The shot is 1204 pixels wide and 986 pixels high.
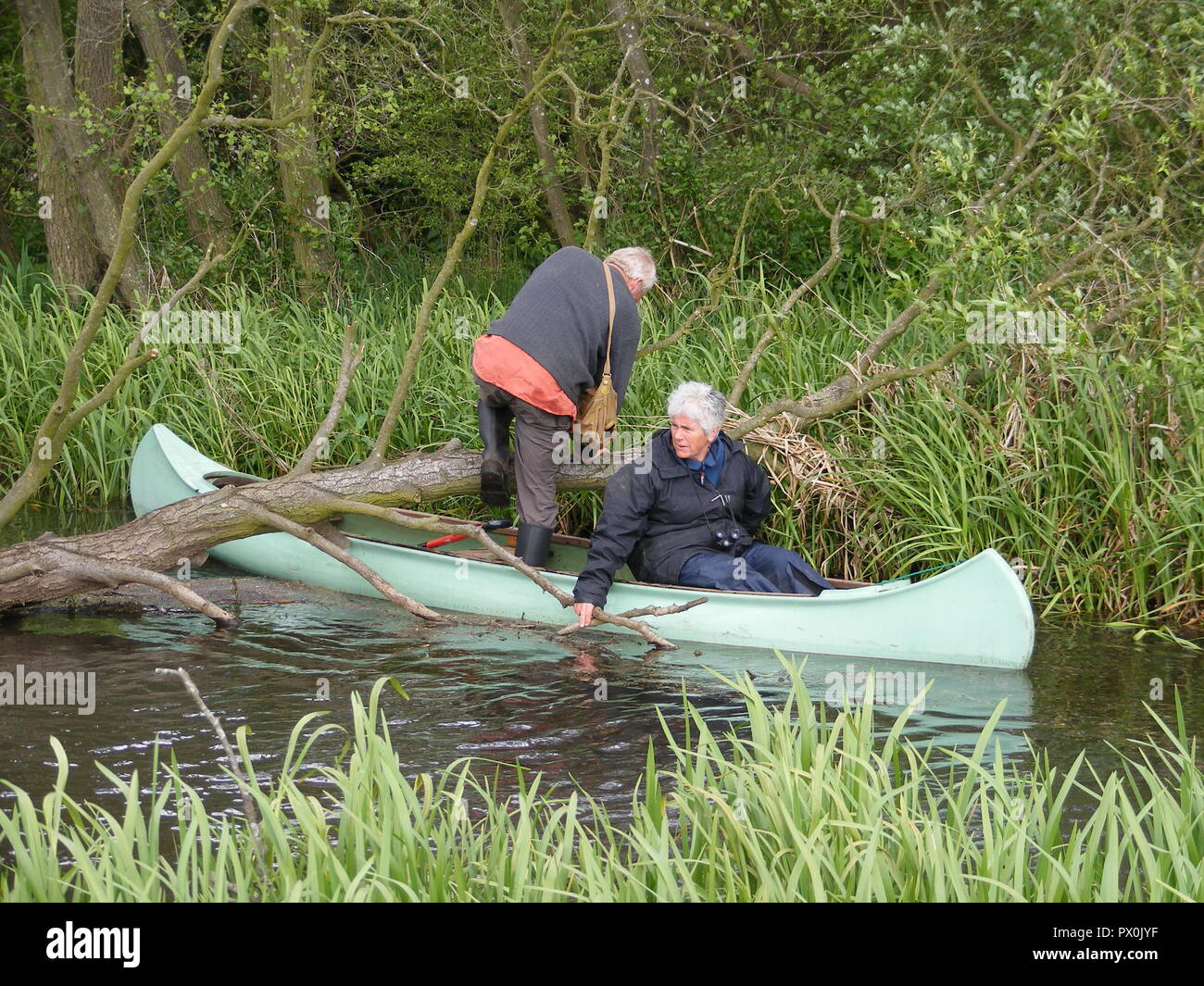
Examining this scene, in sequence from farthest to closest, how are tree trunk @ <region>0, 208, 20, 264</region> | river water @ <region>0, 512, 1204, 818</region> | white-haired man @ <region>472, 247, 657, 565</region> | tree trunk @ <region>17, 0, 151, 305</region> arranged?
tree trunk @ <region>0, 208, 20, 264</region>
tree trunk @ <region>17, 0, 151, 305</region>
white-haired man @ <region>472, 247, 657, 565</region>
river water @ <region>0, 512, 1204, 818</region>

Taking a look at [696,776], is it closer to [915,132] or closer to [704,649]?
[704,649]

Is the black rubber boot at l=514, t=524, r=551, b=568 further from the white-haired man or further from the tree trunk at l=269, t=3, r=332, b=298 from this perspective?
the tree trunk at l=269, t=3, r=332, b=298

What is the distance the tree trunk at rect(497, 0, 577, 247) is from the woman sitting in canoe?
456 centimetres

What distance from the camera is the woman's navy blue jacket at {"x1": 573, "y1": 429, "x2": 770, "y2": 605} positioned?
5902 mm

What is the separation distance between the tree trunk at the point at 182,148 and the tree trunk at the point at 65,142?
0.61 m

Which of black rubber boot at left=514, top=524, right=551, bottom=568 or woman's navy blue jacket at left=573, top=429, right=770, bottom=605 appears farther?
black rubber boot at left=514, top=524, right=551, bottom=568

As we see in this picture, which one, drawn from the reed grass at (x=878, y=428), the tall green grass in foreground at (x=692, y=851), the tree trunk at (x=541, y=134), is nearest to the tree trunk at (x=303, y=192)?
the tree trunk at (x=541, y=134)

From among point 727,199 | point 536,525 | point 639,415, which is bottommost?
point 536,525

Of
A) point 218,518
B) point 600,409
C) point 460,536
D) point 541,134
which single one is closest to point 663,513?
point 600,409

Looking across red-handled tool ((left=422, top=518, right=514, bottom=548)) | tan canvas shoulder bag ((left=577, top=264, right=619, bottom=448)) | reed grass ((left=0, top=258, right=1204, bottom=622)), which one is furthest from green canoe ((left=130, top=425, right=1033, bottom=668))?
reed grass ((left=0, top=258, right=1204, bottom=622))

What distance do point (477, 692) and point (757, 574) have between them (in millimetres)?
1469
